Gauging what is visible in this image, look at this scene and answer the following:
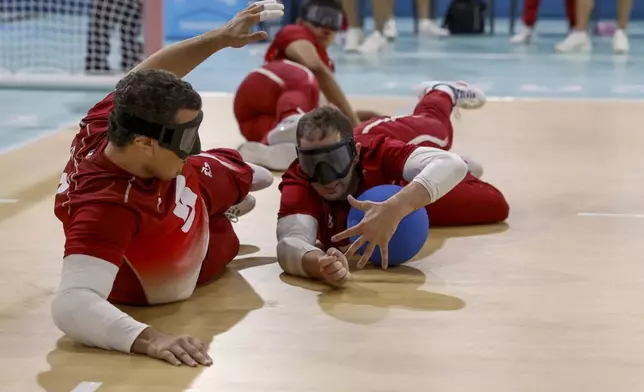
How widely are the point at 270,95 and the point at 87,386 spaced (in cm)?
330

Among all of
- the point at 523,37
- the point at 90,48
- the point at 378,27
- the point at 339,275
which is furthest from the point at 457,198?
the point at 523,37

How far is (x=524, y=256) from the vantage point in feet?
12.5

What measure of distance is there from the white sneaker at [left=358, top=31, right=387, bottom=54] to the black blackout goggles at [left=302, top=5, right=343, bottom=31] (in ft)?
15.8

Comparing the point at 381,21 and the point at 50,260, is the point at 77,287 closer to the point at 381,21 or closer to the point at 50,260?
the point at 50,260

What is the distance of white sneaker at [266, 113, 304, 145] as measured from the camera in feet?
17.4

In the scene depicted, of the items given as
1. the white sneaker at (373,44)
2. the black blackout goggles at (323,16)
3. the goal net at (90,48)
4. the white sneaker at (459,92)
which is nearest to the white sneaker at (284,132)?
the white sneaker at (459,92)

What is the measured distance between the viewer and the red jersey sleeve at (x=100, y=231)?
9.25 feet

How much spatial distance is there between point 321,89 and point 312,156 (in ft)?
7.71

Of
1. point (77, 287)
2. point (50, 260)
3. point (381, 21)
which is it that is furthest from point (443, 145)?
point (381, 21)

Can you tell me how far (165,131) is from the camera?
290 centimetres

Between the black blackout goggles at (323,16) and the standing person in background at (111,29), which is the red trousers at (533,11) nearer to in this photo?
the standing person in background at (111,29)

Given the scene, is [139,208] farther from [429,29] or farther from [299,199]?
[429,29]

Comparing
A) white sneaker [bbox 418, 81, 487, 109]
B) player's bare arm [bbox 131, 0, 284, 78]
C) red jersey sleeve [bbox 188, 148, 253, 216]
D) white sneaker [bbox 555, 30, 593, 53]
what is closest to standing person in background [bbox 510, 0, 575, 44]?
white sneaker [bbox 555, 30, 593, 53]

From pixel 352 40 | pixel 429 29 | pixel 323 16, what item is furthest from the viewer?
pixel 429 29
